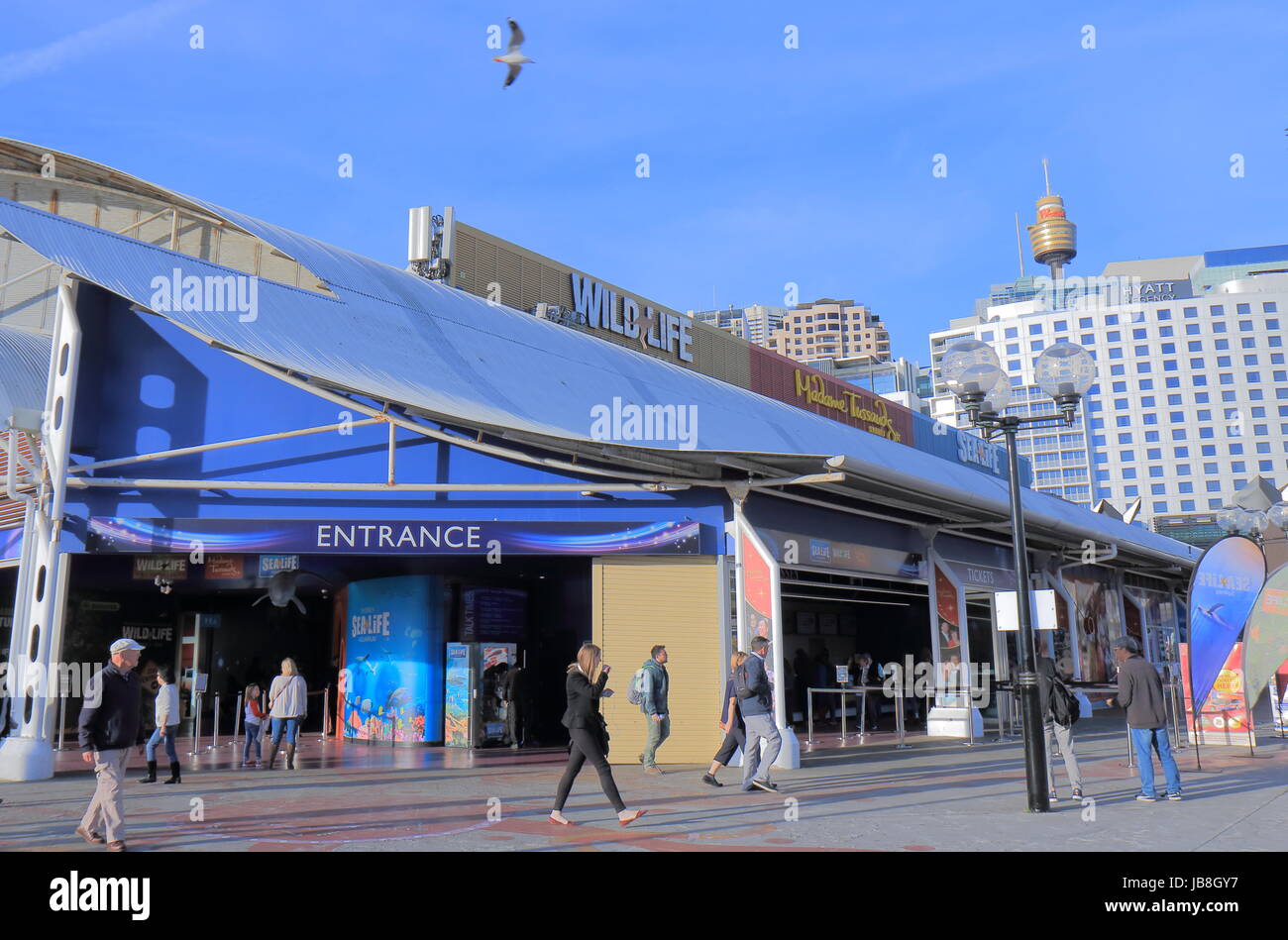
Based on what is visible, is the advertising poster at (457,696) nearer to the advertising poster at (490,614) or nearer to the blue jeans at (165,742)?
the advertising poster at (490,614)

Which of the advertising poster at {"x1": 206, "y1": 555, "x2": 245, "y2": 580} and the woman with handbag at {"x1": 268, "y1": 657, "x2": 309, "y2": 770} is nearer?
the woman with handbag at {"x1": 268, "y1": 657, "x2": 309, "y2": 770}

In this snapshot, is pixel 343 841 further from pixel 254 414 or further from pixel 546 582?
pixel 546 582

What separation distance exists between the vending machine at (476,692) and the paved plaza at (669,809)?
2.57m

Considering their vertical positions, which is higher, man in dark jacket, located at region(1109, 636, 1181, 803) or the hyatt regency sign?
the hyatt regency sign

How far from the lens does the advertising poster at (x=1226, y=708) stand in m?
18.4

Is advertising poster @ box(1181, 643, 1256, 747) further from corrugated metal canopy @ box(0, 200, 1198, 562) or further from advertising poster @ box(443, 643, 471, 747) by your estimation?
advertising poster @ box(443, 643, 471, 747)

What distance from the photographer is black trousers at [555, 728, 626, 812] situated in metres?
9.42

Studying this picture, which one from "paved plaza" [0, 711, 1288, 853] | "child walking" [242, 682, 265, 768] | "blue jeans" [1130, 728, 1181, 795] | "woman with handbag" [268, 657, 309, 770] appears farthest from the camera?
"child walking" [242, 682, 265, 768]

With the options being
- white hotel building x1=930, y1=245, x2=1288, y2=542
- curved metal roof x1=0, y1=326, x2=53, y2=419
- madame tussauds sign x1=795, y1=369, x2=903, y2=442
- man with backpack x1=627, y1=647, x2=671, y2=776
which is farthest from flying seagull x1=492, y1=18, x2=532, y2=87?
white hotel building x1=930, y1=245, x2=1288, y2=542

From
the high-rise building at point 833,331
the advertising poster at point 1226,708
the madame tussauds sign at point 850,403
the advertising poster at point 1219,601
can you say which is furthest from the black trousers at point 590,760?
the high-rise building at point 833,331

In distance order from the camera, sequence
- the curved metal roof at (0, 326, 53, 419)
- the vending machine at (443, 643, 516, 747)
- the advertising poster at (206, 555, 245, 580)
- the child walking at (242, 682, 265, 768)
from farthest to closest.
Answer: the advertising poster at (206, 555, 245, 580) → the vending machine at (443, 643, 516, 747) → the curved metal roof at (0, 326, 53, 419) → the child walking at (242, 682, 265, 768)

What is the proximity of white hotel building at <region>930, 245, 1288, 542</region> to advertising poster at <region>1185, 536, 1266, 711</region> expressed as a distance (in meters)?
125
